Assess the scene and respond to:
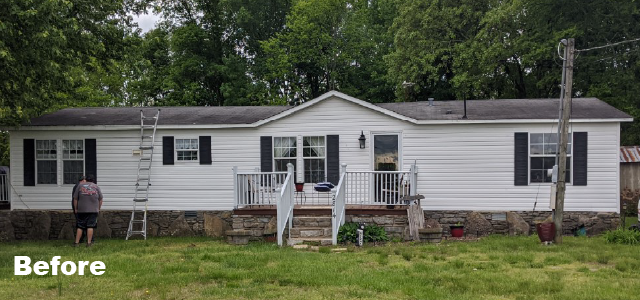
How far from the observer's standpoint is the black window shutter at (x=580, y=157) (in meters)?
15.4

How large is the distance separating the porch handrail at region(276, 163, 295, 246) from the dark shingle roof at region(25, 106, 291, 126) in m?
3.12

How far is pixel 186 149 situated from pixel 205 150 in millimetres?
552

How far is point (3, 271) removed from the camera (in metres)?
10.3

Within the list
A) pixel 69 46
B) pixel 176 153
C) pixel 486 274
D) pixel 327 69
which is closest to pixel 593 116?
pixel 486 274

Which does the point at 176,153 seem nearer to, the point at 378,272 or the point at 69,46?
the point at 69,46

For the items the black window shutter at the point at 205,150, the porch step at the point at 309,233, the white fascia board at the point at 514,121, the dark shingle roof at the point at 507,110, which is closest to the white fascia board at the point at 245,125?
the white fascia board at the point at 514,121

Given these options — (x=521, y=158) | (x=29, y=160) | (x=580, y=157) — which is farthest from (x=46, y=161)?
(x=580, y=157)

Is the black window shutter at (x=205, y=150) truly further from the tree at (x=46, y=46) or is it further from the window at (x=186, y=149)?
the tree at (x=46, y=46)

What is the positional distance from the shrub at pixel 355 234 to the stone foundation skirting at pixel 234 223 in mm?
341

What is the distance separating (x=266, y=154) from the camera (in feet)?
53.7

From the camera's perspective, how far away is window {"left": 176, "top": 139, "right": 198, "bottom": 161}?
55.4 feet

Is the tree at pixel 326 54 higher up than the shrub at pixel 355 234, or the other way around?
the tree at pixel 326 54

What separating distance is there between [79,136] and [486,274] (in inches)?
472

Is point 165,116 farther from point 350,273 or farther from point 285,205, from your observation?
point 350,273
